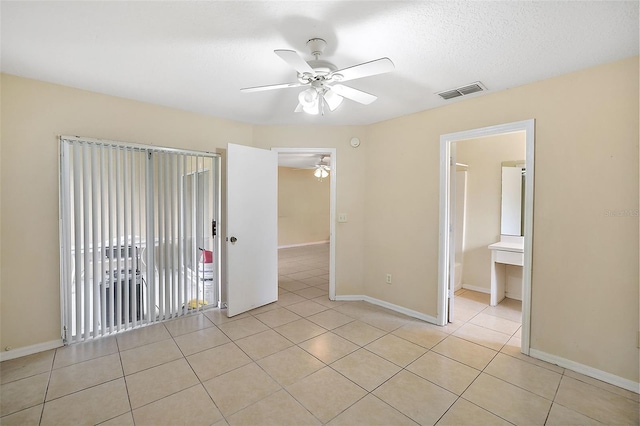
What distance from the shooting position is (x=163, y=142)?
3.08m

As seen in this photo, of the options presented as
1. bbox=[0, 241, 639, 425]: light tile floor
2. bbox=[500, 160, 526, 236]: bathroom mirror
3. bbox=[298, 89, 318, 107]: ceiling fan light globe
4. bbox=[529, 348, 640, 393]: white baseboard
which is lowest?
bbox=[0, 241, 639, 425]: light tile floor

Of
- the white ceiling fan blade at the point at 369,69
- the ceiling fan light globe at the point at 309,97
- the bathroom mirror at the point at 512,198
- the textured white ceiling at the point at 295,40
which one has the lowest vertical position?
the bathroom mirror at the point at 512,198

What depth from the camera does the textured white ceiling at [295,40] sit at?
1518 mm

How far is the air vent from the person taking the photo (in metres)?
2.46

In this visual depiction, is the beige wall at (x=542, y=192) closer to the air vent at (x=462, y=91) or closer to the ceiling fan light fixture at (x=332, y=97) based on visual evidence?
the air vent at (x=462, y=91)

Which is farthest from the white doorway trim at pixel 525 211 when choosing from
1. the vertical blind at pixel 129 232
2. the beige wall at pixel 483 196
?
the vertical blind at pixel 129 232

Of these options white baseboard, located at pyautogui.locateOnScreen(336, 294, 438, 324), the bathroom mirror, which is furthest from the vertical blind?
the bathroom mirror

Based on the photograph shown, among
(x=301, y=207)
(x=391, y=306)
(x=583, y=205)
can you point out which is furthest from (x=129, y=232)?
(x=301, y=207)

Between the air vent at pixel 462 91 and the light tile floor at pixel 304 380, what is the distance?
7.71ft

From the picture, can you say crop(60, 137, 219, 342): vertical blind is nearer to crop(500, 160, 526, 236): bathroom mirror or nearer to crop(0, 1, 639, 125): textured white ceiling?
crop(0, 1, 639, 125): textured white ceiling

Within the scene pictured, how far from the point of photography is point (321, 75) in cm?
195

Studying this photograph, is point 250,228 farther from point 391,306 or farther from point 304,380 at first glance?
point 391,306

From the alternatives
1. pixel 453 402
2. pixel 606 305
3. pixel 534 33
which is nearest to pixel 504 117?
pixel 534 33

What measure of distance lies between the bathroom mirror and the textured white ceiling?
1723 millimetres
